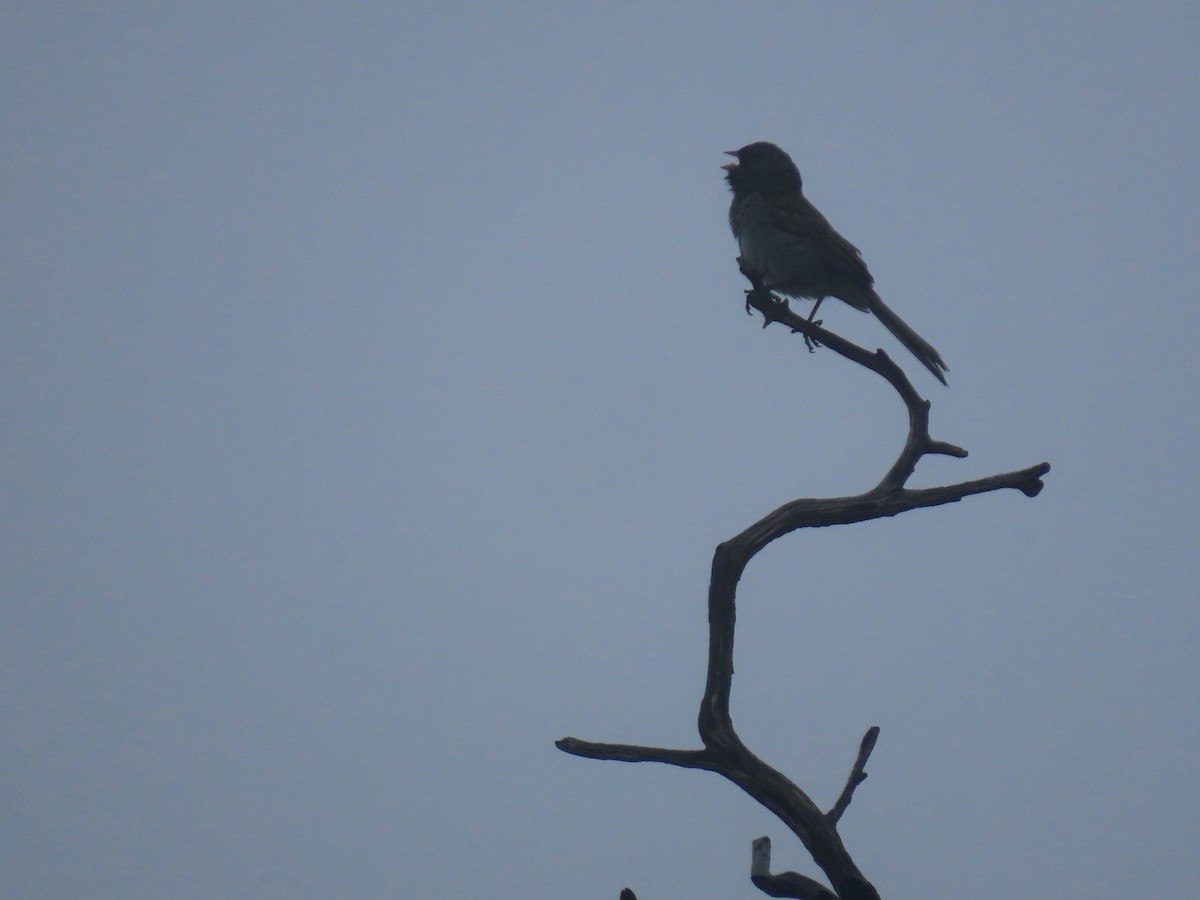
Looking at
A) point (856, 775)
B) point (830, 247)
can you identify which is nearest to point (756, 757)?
point (856, 775)

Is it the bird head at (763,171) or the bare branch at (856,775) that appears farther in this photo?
the bird head at (763,171)

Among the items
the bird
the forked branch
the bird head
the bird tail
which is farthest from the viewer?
the bird head

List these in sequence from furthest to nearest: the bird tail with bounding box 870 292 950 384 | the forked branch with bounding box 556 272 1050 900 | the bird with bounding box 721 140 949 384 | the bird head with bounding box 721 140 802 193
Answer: the bird head with bounding box 721 140 802 193 → the bird with bounding box 721 140 949 384 → the bird tail with bounding box 870 292 950 384 → the forked branch with bounding box 556 272 1050 900

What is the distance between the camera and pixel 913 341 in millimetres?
7449

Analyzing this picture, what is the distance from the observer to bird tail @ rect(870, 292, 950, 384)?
7.30 metres

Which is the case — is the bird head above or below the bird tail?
above

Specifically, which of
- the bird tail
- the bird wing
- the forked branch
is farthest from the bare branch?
the bird wing

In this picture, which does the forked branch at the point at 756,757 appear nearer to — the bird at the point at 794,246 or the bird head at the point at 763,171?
the bird at the point at 794,246

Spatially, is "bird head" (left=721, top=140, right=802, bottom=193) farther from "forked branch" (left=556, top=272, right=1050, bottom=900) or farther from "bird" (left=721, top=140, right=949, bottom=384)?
"forked branch" (left=556, top=272, right=1050, bottom=900)

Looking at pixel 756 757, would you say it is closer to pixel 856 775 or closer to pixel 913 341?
pixel 856 775

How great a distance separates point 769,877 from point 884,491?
1.92 meters

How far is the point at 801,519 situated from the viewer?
5039 millimetres

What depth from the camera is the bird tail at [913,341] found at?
23.9 ft

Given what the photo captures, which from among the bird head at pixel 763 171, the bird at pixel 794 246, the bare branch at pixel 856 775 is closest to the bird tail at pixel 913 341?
the bird at pixel 794 246
